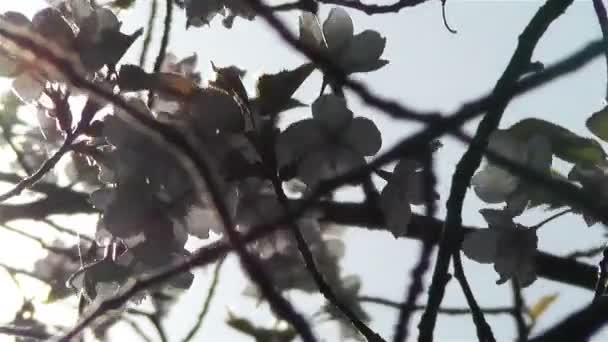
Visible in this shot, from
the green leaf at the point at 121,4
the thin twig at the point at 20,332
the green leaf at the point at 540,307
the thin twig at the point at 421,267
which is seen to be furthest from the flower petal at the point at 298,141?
the green leaf at the point at 540,307

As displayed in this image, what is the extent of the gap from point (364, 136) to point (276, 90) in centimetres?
10

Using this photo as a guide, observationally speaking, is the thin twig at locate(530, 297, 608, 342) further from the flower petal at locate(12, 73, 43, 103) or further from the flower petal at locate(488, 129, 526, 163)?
the flower petal at locate(12, 73, 43, 103)

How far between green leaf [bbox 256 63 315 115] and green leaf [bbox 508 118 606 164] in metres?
0.25

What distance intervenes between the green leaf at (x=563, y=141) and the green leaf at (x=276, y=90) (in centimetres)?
25

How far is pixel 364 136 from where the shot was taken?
87 cm

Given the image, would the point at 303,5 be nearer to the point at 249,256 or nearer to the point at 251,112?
the point at 251,112

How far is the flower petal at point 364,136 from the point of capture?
0.87 m

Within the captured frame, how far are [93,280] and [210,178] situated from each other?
0.36 m

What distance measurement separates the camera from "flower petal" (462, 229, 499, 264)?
0.99m

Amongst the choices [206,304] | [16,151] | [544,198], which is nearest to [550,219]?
[544,198]

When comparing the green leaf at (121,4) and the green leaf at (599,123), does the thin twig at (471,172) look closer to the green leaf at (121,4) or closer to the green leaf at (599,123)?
the green leaf at (599,123)

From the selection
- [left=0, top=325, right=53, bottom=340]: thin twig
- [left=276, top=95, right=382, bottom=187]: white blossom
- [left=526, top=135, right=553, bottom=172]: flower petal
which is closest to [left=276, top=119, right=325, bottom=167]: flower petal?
[left=276, top=95, right=382, bottom=187]: white blossom

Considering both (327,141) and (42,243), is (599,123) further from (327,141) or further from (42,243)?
(42,243)

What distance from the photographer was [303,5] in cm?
104
